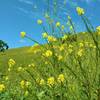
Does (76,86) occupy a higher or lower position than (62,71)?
lower

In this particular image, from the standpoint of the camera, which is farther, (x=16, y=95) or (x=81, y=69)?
(x=16, y=95)

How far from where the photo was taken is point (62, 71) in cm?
575

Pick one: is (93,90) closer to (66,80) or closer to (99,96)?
(99,96)

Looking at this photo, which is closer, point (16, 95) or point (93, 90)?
point (93, 90)

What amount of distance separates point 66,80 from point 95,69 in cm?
52

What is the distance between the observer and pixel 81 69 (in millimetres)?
4812

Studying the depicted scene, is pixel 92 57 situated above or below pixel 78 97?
above

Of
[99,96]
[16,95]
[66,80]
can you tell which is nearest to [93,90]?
[99,96]

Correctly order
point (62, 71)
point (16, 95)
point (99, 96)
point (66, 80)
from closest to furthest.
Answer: point (99, 96)
point (66, 80)
point (62, 71)
point (16, 95)

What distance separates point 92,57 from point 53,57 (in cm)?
54

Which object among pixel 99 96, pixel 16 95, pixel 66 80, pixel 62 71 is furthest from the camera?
pixel 16 95

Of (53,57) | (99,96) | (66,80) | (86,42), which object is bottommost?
(99,96)

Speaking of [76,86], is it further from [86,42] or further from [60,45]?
[86,42]

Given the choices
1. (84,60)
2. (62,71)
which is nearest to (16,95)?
(62,71)
